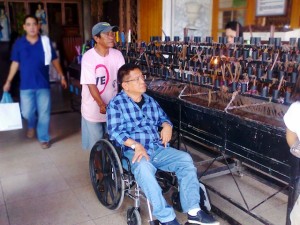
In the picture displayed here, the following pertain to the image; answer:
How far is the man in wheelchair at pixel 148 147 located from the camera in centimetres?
202

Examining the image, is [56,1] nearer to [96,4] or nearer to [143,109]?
[96,4]

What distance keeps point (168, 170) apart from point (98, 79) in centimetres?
99

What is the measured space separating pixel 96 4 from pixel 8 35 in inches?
81.9

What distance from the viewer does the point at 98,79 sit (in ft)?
8.92

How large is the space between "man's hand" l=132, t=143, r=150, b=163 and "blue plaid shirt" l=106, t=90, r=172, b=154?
0.37 feet

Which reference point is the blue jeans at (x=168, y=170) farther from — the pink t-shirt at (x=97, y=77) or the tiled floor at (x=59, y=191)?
the pink t-shirt at (x=97, y=77)

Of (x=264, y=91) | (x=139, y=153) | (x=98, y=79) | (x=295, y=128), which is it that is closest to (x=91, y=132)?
(x=98, y=79)


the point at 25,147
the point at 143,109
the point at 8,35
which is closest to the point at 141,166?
the point at 143,109

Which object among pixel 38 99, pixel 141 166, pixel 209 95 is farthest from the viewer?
pixel 38 99

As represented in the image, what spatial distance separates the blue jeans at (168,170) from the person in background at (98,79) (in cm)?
61

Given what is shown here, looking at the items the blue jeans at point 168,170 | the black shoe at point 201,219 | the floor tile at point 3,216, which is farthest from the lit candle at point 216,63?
the floor tile at point 3,216

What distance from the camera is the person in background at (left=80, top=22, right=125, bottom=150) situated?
104 inches

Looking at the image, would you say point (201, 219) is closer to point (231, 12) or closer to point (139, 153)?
point (139, 153)

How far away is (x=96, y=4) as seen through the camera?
6.98 metres
